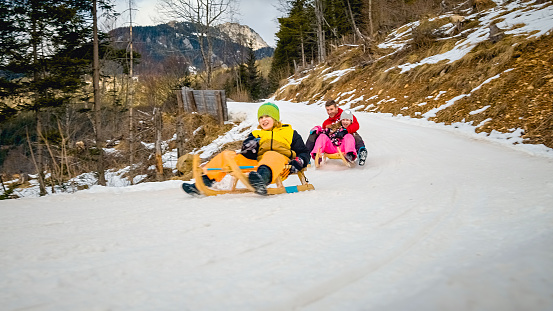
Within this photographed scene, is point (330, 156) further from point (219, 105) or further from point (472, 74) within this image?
point (219, 105)

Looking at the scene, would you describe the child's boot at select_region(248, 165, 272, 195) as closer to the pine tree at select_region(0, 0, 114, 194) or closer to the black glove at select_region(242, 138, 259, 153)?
the black glove at select_region(242, 138, 259, 153)

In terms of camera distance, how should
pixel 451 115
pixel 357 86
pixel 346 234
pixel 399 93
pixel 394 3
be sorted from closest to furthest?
pixel 346 234
pixel 451 115
pixel 399 93
pixel 357 86
pixel 394 3

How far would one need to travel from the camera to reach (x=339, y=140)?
5352 mm

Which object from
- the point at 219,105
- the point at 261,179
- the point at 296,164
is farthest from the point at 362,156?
the point at 219,105

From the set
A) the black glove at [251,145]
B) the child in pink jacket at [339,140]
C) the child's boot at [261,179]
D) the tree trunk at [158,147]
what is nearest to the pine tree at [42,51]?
the tree trunk at [158,147]

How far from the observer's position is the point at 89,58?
42.0ft

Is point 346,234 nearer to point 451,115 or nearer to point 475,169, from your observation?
point 475,169

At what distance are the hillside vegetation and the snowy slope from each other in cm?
419

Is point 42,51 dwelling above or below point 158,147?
above

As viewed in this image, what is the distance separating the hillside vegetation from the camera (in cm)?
628

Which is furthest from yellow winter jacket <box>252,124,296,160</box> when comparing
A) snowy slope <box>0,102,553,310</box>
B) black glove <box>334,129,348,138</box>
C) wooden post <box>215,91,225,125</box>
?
wooden post <box>215,91,225,125</box>

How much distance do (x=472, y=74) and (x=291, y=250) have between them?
920 centimetres

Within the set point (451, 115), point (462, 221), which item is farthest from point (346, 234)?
point (451, 115)

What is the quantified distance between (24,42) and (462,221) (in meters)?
16.3
